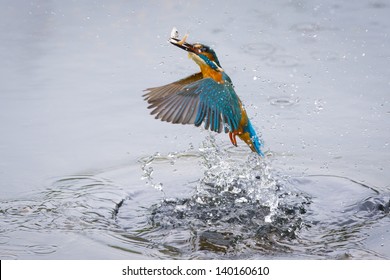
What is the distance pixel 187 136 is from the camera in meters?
6.62

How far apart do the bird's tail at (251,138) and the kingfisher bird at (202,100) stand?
5 cm

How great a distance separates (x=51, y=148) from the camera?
6.35 m

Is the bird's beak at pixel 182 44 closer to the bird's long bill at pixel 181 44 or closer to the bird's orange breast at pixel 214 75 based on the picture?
the bird's long bill at pixel 181 44

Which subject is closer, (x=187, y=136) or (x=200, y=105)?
(x=200, y=105)

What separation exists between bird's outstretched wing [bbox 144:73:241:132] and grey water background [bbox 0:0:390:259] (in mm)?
517

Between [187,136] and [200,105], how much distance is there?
0.98m

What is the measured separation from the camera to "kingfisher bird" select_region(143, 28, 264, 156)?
565 cm

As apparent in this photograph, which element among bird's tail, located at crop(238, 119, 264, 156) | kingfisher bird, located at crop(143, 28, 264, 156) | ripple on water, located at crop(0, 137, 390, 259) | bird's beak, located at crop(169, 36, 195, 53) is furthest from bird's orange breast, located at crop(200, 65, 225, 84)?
ripple on water, located at crop(0, 137, 390, 259)

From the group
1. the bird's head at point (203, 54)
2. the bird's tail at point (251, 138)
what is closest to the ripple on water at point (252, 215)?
the bird's tail at point (251, 138)

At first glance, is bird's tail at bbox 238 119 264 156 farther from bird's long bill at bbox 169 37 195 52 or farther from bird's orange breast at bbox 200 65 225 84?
bird's long bill at bbox 169 37 195 52

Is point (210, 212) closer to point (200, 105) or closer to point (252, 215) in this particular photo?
point (252, 215)

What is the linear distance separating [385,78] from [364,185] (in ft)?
5.31

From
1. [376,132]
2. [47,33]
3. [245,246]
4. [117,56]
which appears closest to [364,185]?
[376,132]

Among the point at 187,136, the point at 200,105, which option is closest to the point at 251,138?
the point at 200,105
